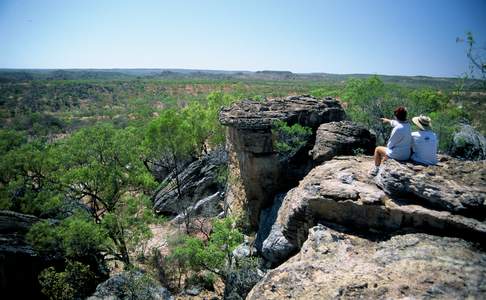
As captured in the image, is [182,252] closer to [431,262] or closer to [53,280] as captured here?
[53,280]

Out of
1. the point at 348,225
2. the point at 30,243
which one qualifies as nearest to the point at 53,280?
the point at 30,243

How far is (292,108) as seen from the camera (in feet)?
59.8

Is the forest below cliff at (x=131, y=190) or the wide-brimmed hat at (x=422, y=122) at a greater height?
the wide-brimmed hat at (x=422, y=122)

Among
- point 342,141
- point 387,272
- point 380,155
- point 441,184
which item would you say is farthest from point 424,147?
point 342,141

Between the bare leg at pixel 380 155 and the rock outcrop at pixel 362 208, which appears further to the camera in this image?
the bare leg at pixel 380 155

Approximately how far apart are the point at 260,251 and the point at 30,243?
40.6 feet

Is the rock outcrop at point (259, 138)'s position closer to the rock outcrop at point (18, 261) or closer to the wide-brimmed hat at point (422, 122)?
the wide-brimmed hat at point (422, 122)

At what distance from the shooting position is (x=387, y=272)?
7.22 m

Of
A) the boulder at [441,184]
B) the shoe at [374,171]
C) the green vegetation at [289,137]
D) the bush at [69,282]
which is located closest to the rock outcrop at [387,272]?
the boulder at [441,184]

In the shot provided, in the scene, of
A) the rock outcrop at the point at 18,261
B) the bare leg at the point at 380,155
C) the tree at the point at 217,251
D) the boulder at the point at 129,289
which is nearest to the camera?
the bare leg at the point at 380,155

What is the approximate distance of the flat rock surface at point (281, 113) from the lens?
1717 cm

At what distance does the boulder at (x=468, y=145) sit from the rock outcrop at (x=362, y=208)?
1391cm

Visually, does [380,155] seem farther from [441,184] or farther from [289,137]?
[289,137]

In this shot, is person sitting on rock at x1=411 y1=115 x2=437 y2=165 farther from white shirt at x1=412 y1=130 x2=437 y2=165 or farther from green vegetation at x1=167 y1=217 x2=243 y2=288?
green vegetation at x1=167 y1=217 x2=243 y2=288
